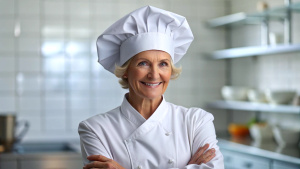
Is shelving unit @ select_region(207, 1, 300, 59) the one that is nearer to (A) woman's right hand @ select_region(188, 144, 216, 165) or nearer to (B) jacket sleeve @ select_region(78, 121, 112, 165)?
(A) woman's right hand @ select_region(188, 144, 216, 165)

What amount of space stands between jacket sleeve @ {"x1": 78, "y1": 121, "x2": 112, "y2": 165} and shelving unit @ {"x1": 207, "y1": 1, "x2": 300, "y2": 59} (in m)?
2.31

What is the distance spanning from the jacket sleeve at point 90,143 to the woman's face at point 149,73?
19 centimetres

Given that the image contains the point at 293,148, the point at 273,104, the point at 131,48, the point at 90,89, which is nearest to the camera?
the point at 131,48

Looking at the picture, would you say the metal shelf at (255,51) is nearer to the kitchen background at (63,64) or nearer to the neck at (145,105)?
the kitchen background at (63,64)

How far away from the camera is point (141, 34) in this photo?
1595 mm

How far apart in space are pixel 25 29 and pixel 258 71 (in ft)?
6.85

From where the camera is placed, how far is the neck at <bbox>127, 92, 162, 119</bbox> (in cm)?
165

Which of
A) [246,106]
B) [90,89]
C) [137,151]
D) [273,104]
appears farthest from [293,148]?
[137,151]

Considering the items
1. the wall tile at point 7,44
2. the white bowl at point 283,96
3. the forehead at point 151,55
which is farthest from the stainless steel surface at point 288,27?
the forehead at point 151,55

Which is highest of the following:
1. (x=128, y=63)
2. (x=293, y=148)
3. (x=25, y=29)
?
(x=25, y=29)

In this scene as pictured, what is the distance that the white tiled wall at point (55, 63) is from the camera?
439 cm

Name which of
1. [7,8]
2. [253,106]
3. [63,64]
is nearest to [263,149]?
[253,106]

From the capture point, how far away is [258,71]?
4.53 metres

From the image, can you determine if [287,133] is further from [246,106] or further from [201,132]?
[201,132]
